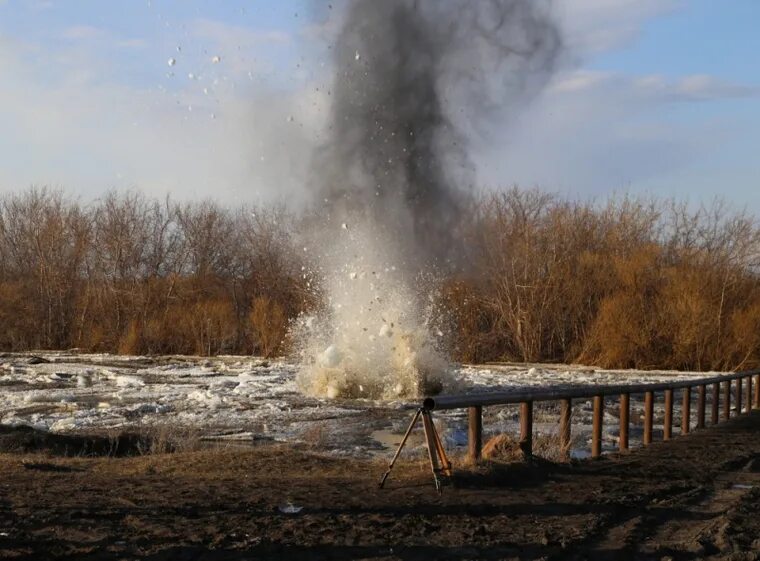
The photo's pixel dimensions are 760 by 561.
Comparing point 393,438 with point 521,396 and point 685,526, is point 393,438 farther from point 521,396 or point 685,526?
point 685,526

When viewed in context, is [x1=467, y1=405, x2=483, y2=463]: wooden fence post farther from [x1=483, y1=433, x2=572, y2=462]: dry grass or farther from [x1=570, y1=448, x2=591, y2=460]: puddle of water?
[x1=570, y1=448, x2=591, y2=460]: puddle of water

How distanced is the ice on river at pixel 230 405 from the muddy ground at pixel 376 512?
19.9 ft

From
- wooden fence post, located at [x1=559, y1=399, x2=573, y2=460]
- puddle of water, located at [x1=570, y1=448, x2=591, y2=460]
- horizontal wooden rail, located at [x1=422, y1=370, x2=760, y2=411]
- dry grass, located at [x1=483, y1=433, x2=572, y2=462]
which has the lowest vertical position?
puddle of water, located at [x1=570, y1=448, x2=591, y2=460]

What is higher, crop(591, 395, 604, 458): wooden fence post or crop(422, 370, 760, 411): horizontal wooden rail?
crop(422, 370, 760, 411): horizontal wooden rail

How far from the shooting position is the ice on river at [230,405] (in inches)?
748

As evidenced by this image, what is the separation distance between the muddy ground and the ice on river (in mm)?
6061

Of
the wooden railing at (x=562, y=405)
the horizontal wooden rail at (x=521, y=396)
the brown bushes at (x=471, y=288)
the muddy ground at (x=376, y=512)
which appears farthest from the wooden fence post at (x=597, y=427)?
the brown bushes at (x=471, y=288)

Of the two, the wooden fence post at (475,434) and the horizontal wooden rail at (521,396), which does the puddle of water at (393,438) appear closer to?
the horizontal wooden rail at (521,396)

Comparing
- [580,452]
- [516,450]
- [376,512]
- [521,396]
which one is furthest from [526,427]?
[580,452]

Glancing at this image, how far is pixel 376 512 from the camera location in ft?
26.2

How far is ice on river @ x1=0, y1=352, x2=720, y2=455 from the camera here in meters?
19.0

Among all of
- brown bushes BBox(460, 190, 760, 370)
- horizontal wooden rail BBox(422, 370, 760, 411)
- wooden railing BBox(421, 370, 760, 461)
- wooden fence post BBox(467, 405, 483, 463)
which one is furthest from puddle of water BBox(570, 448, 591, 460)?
brown bushes BBox(460, 190, 760, 370)

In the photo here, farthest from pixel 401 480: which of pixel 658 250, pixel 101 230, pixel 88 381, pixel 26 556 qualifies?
pixel 101 230

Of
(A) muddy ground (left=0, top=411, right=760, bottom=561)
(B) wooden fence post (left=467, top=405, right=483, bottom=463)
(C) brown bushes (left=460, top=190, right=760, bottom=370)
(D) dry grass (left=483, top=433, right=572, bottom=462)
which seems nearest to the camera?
(A) muddy ground (left=0, top=411, right=760, bottom=561)
